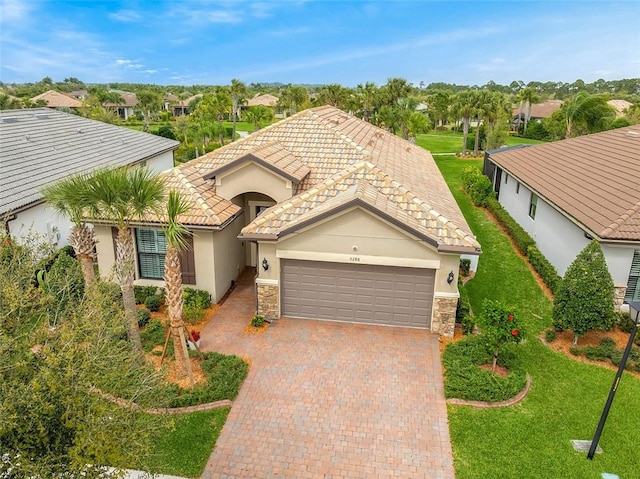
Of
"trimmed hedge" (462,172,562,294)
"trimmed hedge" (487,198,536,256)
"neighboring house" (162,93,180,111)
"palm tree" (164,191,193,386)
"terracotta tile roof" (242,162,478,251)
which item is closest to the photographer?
"palm tree" (164,191,193,386)

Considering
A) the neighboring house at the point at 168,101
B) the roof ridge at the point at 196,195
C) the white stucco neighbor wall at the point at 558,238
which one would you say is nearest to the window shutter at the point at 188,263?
the roof ridge at the point at 196,195

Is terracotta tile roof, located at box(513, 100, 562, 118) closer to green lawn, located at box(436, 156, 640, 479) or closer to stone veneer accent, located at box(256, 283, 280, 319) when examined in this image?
green lawn, located at box(436, 156, 640, 479)

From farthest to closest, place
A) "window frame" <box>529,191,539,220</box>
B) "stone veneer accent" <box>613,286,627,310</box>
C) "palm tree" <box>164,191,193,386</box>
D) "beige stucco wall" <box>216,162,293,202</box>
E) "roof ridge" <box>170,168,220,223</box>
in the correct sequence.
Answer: "window frame" <box>529,191,539,220</box> → "beige stucco wall" <box>216,162,293,202</box> → "roof ridge" <box>170,168,220,223</box> → "stone veneer accent" <box>613,286,627,310</box> → "palm tree" <box>164,191,193,386</box>

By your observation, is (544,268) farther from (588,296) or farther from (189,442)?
(189,442)

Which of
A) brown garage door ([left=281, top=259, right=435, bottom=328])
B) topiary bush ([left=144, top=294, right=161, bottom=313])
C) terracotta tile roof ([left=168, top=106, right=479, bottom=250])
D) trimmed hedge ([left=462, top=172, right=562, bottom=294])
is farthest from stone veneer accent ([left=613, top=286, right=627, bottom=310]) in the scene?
topiary bush ([left=144, top=294, right=161, bottom=313])

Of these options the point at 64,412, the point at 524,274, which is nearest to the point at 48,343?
the point at 64,412

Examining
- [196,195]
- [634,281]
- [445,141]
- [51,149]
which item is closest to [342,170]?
[196,195]
